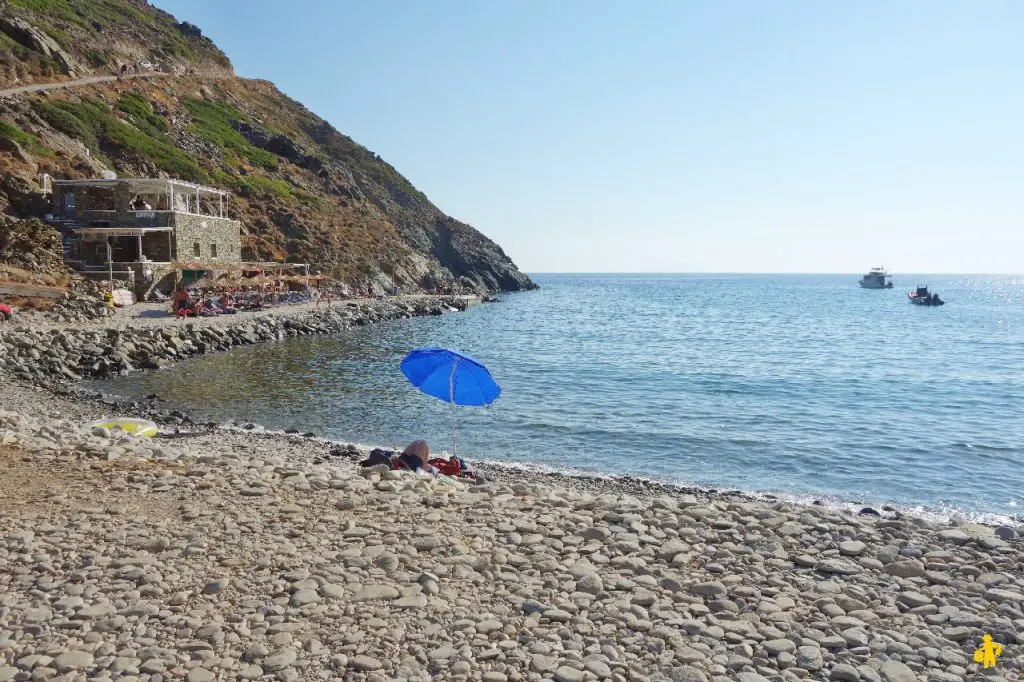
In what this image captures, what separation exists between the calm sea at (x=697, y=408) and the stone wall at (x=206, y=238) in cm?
1285

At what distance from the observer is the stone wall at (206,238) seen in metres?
43.8

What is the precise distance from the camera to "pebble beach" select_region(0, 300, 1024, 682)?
5.60 metres

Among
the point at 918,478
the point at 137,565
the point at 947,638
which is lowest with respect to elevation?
the point at 918,478

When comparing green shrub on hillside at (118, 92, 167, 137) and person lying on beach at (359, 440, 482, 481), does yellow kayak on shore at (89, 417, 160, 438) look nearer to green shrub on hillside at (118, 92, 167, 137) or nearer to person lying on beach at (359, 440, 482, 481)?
person lying on beach at (359, 440, 482, 481)

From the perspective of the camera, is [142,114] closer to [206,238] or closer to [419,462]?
[206,238]

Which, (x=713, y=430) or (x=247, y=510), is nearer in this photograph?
(x=247, y=510)

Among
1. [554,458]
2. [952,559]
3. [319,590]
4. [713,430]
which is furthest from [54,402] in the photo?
[952,559]

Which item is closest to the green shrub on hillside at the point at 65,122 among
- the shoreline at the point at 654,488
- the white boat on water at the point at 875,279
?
the shoreline at the point at 654,488

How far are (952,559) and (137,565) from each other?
28.8ft

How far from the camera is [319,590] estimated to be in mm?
6641

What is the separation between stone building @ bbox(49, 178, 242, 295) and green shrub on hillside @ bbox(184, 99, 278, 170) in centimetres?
2916

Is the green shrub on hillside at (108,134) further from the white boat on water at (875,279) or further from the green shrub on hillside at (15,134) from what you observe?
the white boat on water at (875,279)

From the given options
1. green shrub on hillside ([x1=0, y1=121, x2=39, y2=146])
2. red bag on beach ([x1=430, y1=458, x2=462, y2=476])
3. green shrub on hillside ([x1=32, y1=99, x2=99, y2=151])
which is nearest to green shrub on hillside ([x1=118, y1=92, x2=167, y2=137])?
green shrub on hillside ([x1=32, y1=99, x2=99, y2=151])

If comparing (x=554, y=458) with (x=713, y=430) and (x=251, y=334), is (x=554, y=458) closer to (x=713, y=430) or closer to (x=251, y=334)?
(x=713, y=430)
